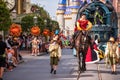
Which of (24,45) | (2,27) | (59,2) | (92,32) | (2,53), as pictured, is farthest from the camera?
(59,2)

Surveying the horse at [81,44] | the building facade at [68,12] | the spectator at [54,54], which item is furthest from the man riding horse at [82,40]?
the building facade at [68,12]

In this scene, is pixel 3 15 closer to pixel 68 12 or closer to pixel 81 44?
pixel 81 44

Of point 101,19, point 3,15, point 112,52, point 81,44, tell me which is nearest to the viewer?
point 81,44

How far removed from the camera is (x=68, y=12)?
16400 cm

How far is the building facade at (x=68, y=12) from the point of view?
490 ft

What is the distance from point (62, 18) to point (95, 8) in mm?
142454

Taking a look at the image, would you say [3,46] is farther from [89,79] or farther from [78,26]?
[78,26]

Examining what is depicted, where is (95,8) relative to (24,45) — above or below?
above

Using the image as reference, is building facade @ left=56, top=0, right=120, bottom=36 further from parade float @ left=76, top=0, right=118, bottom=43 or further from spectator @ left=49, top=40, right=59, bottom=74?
spectator @ left=49, top=40, right=59, bottom=74

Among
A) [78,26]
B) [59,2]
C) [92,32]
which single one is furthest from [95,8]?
[59,2]

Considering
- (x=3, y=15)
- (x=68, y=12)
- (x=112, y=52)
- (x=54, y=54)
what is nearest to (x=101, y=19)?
(x=3, y=15)

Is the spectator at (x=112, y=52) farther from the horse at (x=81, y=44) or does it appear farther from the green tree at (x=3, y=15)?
the green tree at (x=3, y=15)

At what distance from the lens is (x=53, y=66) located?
21766 mm

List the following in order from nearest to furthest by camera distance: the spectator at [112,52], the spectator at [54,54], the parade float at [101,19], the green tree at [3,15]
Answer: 1. the spectator at [54,54]
2. the spectator at [112,52]
3. the green tree at [3,15]
4. the parade float at [101,19]
